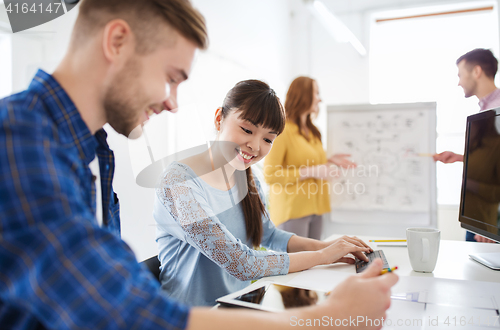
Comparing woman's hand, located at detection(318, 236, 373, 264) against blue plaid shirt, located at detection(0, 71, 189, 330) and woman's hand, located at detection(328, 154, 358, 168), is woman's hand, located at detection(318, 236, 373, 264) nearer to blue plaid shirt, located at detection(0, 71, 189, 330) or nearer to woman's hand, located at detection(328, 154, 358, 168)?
blue plaid shirt, located at detection(0, 71, 189, 330)

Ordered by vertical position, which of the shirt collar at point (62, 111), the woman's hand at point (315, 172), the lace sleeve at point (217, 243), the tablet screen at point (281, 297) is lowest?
the tablet screen at point (281, 297)

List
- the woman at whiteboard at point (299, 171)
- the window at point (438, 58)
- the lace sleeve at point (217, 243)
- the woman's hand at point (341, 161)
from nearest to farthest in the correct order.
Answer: the lace sleeve at point (217, 243)
the woman at whiteboard at point (299, 171)
the woman's hand at point (341, 161)
the window at point (438, 58)

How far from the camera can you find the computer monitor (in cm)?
98

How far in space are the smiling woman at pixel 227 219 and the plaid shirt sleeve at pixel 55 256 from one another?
50 cm

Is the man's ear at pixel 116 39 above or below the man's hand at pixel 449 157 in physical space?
above

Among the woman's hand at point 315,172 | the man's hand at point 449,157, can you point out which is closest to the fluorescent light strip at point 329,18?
the woman's hand at point 315,172

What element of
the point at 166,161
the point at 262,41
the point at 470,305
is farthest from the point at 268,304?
the point at 262,41

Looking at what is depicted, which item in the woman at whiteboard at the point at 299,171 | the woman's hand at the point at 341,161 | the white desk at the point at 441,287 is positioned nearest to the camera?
the white desk at the point at 441,287

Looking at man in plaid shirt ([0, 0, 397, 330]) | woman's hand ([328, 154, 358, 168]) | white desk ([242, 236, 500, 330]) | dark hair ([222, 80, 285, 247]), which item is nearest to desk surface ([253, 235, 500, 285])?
white desk ([242, 236, 500, 330])

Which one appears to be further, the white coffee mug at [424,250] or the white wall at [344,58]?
the white wall at [344,58]

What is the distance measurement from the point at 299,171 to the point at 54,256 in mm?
1842

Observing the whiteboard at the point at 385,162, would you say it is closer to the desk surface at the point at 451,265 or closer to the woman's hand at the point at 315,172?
the woman's hand at the point at 315,172

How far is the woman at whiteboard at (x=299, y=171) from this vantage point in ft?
7.02

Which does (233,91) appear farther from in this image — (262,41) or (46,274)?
(262,41)
